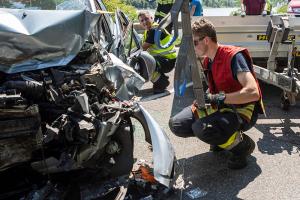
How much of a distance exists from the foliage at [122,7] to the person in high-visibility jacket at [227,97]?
5.42m

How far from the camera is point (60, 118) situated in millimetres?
2984

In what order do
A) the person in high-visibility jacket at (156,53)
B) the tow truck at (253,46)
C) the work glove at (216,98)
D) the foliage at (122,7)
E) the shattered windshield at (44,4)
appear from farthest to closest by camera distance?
the foliage at (122,7)
the person in high-visibility jacket at (156,53)
the shattered windshield at (44,4)
the work glove at (216,98)
the tow truck at (253,46)

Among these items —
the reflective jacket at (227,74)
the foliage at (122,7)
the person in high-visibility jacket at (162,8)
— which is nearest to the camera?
the reflective jacket at (227,74)

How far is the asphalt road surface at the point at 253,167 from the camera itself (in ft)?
11.2

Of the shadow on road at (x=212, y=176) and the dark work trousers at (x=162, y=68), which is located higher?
the dark work trousers at (x=162, y=68)

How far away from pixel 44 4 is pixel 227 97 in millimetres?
2213

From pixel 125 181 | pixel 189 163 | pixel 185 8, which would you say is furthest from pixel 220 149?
pixel 185 8

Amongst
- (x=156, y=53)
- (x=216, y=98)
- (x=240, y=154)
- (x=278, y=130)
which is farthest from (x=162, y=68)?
(x=216, y=98)

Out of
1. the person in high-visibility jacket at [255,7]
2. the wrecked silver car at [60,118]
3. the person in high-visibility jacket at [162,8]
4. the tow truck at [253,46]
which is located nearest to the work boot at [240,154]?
the tow truck at [253,46]

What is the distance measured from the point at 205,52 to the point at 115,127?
1.12 metres

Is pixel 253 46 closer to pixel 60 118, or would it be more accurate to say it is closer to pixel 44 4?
pixel 44 4

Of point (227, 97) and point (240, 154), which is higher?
point (227, 97)

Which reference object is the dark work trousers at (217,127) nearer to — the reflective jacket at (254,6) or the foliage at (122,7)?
the reflective jacket at (254,6)

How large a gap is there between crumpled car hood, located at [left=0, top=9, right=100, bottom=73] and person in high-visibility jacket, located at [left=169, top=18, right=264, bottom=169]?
3.35ft
